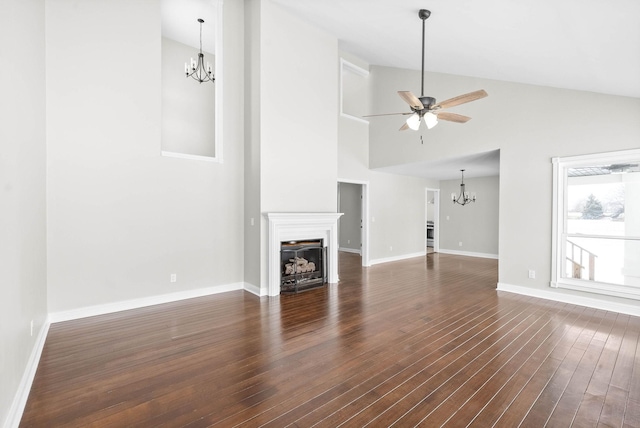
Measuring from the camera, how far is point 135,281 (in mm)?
4051

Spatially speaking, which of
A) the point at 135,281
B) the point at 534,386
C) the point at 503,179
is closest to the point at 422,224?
the point at 503,179

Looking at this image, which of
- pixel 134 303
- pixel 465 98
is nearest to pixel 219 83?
pixel 134 303

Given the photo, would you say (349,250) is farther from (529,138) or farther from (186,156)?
(186,156)

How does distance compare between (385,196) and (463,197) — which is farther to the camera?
(463,197)

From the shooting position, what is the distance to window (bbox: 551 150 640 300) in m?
3.93

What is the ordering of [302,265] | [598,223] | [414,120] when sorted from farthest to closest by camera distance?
[302,265] → [598,223] → [414,120]

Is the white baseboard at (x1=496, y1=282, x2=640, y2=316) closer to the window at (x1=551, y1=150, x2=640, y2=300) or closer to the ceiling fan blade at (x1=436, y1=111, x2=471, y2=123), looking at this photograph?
the window at (x1=551, y1=150, x2=640, y2=300)

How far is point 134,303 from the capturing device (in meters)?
4.03

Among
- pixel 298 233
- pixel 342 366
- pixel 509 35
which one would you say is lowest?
pixel 342 366

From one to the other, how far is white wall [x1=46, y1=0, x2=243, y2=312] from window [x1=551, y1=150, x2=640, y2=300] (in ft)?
17.5

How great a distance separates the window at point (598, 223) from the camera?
12.9ft

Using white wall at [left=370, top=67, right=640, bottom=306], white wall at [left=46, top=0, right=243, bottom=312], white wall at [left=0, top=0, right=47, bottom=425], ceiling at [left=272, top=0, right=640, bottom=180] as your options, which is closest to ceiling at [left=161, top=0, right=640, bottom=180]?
ceiling at [left=272, top=0, right=640, bottom=180]

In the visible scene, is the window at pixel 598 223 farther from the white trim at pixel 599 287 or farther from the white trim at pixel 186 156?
the white trim at pixel 186 156

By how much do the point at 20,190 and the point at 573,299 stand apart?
6395 mm
